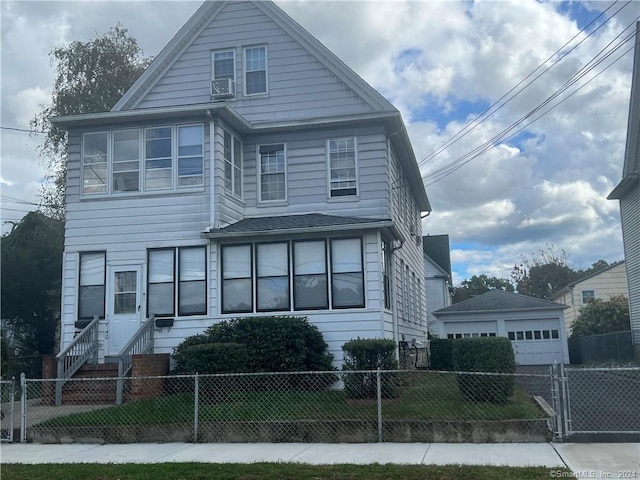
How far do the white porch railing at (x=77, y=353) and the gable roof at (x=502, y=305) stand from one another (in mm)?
17931

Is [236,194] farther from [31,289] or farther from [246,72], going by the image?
[31,289]

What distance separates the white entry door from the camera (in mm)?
15742

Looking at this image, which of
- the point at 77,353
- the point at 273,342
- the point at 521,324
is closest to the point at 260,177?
the point at 273,342

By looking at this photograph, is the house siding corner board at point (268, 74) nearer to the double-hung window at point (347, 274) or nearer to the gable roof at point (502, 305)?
the double-hung window at point (347, 274)

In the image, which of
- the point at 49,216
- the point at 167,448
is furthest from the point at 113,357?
the point at 49,216

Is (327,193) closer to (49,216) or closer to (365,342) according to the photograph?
(365,342)

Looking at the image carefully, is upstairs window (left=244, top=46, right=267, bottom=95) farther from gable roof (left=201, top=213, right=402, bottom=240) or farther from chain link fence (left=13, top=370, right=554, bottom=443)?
chain link fence (left=13, top=370, right=554, bottom=443)

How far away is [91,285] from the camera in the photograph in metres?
16.2

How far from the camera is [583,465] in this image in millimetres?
7613

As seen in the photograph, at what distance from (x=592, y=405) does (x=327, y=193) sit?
8181 millimetres

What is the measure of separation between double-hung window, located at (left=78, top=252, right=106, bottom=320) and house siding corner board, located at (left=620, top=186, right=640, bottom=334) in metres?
19.5

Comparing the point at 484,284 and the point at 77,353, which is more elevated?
the point at 484,284

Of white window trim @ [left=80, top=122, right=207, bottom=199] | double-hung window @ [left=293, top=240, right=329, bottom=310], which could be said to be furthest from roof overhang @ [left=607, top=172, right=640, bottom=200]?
white window trim @ [left=80, top=122, right=207, bottom=199]

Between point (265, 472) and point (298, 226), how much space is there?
27.6 ft
